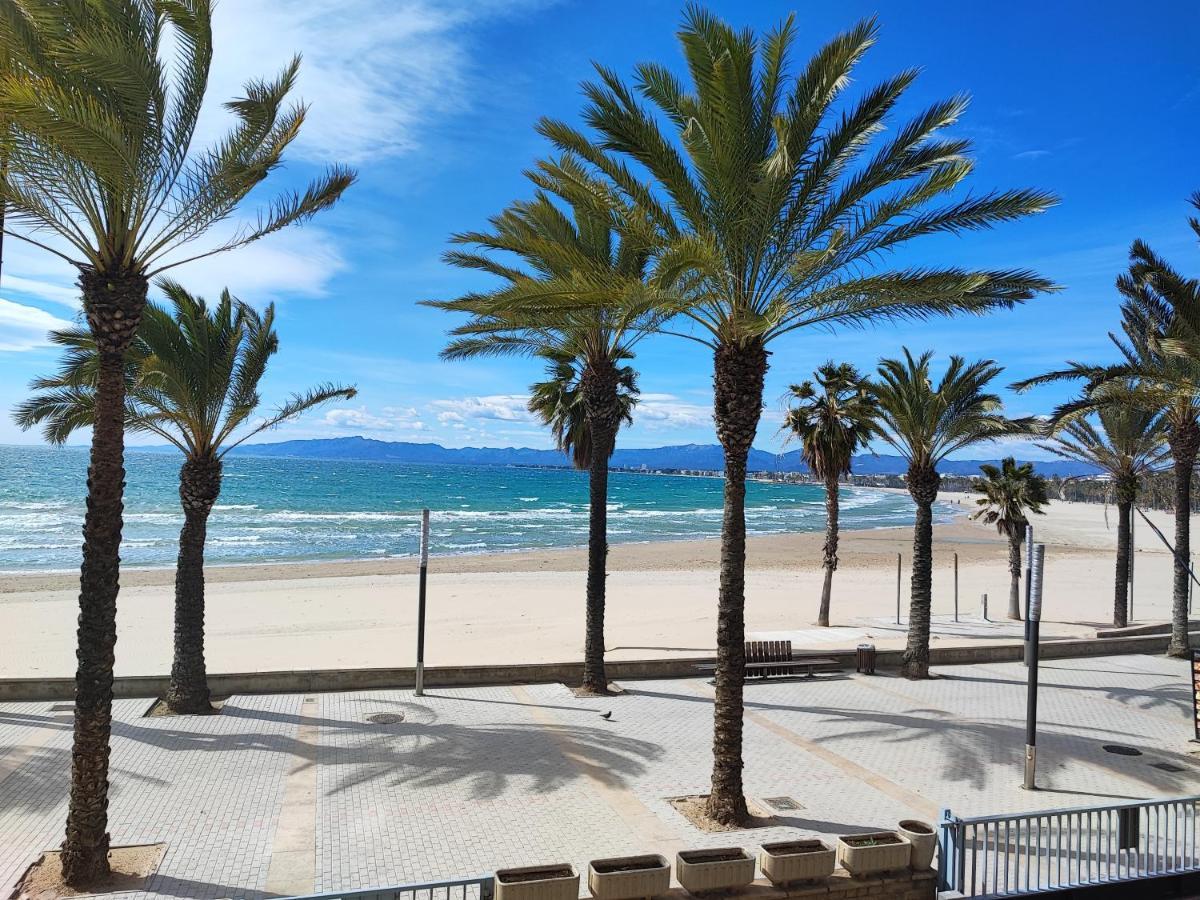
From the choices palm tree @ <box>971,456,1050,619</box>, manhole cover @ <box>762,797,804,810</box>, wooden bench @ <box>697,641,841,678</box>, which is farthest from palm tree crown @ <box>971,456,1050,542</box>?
manhole cover @ <box>762,797,804,810</box>

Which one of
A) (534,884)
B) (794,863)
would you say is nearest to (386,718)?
(534,884)

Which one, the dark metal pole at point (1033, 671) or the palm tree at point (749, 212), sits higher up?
the palm tree at point (749, 212)

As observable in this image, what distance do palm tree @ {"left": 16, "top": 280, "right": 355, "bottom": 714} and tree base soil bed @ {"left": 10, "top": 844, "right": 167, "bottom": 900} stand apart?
4646 mm

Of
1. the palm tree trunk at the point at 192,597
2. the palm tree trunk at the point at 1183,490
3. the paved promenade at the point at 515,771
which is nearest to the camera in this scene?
the paved promenade at the point at 515,771

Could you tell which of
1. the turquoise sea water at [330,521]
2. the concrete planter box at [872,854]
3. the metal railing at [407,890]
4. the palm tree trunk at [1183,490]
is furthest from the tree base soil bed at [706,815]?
the turquoise sea water at [330,521]

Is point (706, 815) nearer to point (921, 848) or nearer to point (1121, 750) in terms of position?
point (921, 848)

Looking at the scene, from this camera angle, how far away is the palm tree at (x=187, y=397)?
1199 cm

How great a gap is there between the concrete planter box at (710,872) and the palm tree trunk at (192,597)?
8.40 metres

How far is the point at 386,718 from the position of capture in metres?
12.0

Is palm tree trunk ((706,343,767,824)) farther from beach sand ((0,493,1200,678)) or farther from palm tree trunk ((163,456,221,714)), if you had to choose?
beach sand ((0,493,1200,678))

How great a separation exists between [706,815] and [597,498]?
6.60 m

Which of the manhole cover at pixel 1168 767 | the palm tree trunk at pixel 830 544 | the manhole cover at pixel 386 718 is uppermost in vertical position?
the palm tree trunk at pixel 830 544

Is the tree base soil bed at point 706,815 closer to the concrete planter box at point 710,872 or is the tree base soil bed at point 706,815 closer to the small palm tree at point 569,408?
the concrete planter box at point 710,872

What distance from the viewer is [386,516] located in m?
69.9
